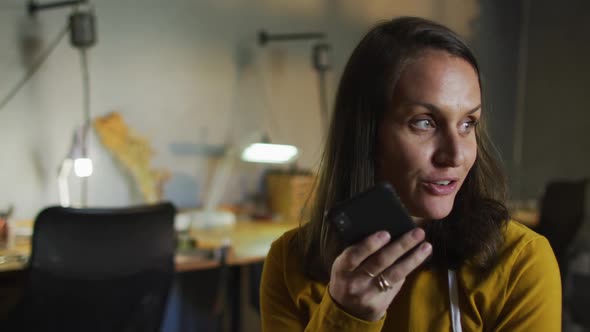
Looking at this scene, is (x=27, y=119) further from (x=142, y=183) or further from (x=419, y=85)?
(x=419, y=85)

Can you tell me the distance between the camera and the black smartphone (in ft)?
2.36

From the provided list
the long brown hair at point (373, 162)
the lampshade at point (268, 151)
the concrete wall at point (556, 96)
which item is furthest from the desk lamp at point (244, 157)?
the concrete wall at point (556, 96)

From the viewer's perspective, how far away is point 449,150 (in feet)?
2.55

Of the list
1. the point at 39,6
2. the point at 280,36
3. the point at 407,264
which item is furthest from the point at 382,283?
the point at 280,36

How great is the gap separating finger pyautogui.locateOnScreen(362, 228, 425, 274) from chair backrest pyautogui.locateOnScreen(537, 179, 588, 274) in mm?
1866

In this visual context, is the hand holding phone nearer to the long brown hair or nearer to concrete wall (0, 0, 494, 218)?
the long brown hair

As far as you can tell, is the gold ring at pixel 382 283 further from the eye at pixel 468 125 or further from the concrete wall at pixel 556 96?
the concrete wall at pixel 556 96

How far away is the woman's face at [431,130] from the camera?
778 mm

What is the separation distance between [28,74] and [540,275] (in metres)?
2.20

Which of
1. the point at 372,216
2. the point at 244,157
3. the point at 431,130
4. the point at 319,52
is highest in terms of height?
the point at 319,52

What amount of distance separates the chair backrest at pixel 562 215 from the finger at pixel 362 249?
1.89 metres

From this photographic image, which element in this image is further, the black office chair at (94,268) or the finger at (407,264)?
the black office chair at (94,268)

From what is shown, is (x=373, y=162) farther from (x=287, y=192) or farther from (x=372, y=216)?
(x=287, y=192)

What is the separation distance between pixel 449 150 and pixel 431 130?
0.14ft
